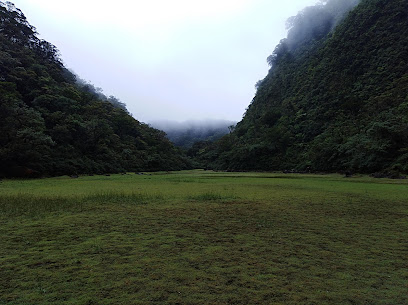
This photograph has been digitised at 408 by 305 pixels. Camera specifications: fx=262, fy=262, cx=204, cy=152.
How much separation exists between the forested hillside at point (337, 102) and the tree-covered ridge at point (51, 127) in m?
23.6

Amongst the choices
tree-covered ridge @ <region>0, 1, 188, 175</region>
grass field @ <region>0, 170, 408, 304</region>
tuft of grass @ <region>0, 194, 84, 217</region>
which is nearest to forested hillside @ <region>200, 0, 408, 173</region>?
tree-covered ridge @ <region>0, 1, 188, 175</region>

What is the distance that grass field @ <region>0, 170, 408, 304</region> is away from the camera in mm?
3289

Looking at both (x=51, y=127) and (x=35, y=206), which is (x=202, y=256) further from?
(x=51, y=127)

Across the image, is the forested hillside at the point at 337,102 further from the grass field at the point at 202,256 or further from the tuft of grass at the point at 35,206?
the tuft of grass at the point at 35,206

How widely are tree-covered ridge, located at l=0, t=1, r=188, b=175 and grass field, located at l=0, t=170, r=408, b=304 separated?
21.9 meters

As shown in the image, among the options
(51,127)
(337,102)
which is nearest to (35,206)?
(51,127)

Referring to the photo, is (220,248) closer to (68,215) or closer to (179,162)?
(68,215)

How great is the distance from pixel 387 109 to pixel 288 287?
42.0m

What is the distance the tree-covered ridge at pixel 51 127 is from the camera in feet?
88.4

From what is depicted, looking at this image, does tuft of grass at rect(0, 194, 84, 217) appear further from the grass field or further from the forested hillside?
the forested hillside

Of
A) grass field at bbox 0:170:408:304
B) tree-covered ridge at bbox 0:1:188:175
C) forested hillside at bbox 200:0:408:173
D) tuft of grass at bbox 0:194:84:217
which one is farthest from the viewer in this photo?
forested hillside at bbox 200:0:408:173

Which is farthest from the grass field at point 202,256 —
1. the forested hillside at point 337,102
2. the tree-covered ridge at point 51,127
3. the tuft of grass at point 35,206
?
the forested hillside at point 337,102

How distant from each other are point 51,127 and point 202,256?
38.7 m

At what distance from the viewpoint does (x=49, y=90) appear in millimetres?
39281
